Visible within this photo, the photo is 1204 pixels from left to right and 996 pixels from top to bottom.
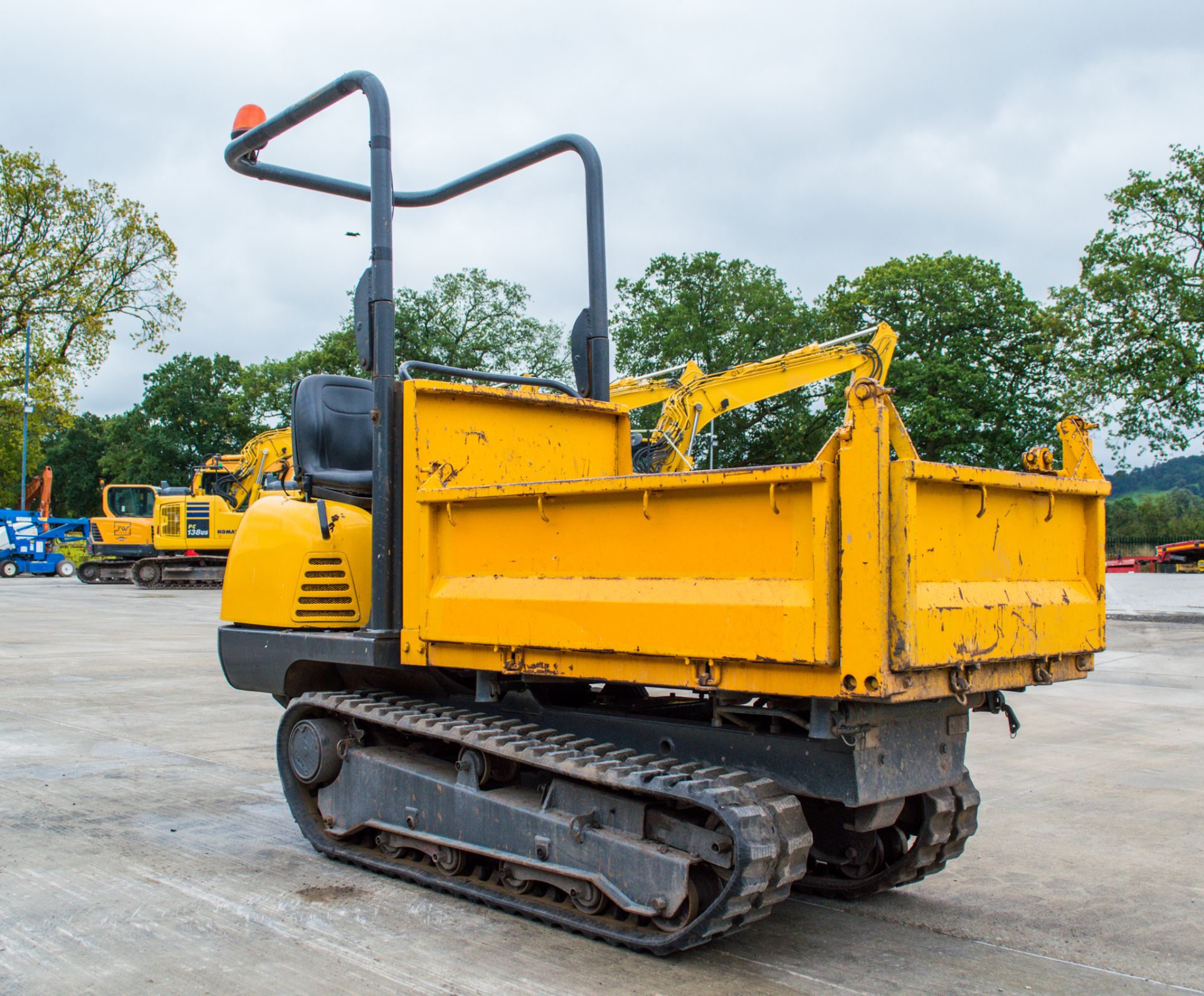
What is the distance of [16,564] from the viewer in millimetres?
37094

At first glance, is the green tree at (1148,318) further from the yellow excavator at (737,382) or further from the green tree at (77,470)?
the green tree at (77,470)

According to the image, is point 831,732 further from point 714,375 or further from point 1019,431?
point 1019,431

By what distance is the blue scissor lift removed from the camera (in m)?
36.2

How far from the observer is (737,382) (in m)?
19.5

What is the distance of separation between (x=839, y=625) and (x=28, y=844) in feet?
13.3

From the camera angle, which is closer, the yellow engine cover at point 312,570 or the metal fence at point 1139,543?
the yellow engine cover at point 312,570

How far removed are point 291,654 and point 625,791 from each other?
1.90 m

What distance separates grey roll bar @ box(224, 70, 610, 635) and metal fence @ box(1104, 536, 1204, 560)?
50.9 metres

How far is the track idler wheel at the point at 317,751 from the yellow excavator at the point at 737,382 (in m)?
12.9

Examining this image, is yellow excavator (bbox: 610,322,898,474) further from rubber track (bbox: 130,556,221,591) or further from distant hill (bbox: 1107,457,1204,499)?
distant hill (bbox: 1107,457,1204,499)

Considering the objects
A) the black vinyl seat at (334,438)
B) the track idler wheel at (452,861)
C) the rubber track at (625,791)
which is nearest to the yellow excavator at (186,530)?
the black vinyl seat at (334,438)

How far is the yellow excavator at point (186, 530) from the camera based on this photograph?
2752cm

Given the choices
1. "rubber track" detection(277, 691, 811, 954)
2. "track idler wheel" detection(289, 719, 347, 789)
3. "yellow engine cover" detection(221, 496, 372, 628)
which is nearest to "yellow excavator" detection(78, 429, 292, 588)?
"yellow engine cover" detection(221, 496, 372, 628)

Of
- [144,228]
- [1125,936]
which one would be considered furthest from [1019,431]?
[1125,936]
